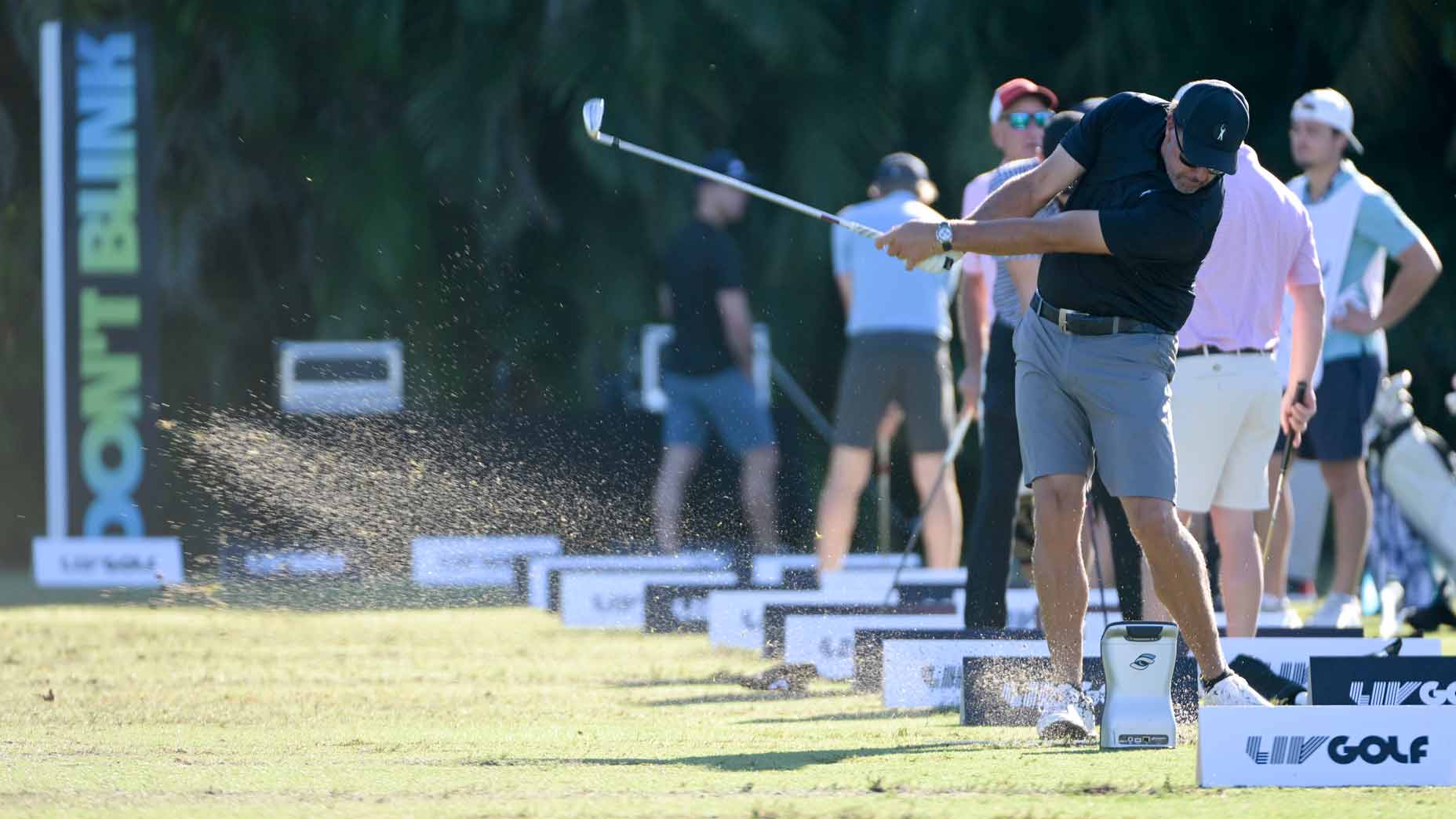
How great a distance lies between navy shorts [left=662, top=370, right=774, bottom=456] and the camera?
1135 cm

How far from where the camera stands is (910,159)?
10.2 metres

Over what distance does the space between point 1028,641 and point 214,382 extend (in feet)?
30.7

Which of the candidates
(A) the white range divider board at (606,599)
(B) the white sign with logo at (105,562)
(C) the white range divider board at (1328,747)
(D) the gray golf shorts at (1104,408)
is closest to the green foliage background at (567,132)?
(B) the white sign with logo at (105,562)

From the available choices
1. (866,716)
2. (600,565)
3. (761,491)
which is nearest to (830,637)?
(866,716)

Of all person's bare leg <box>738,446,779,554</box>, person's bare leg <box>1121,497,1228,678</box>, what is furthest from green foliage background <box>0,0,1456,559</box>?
person's bare leg <box>1121,497,1228,678</box>

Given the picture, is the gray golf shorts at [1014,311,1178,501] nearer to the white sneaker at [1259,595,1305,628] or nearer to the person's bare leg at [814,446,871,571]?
the white sneaker at [1259,595,1305,628]

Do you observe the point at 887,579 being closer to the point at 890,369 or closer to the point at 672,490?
the point at 890,369

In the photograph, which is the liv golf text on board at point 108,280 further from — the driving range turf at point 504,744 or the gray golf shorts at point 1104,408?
the gray golf shorts at point 1104,408

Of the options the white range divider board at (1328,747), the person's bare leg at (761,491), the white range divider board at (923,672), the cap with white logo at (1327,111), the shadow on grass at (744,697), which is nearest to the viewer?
the white range divider board at (1328,747)

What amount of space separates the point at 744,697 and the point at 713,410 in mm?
4192

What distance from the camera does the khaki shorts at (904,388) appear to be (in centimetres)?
1008

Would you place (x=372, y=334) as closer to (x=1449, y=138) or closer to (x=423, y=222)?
(x=423, y=222)

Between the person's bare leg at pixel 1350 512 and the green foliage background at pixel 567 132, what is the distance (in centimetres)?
484

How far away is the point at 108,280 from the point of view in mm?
12805
